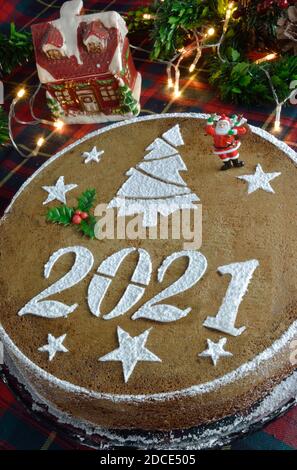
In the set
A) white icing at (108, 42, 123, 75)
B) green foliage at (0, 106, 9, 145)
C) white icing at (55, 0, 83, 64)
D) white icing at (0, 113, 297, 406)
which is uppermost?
white icing at (55, 0, 83, 64)

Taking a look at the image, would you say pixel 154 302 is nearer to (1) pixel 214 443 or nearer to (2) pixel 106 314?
(2) pixel 106 314

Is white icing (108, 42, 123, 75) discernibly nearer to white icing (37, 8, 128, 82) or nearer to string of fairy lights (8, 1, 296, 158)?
white icing (37, 8, 128, 82)

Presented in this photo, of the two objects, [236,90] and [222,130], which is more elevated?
[222,130]

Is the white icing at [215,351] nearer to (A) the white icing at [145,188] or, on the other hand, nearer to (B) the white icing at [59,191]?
(A) the white icing at [145,188]

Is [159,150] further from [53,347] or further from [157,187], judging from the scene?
[53,347]

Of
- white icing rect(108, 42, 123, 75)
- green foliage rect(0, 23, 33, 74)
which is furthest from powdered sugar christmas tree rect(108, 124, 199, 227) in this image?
green foliage rect(0, 23, 33, 74)

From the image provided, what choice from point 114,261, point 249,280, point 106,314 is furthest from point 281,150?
point 106,314

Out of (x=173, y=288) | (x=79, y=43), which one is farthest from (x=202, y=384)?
(x=79, y=43)
